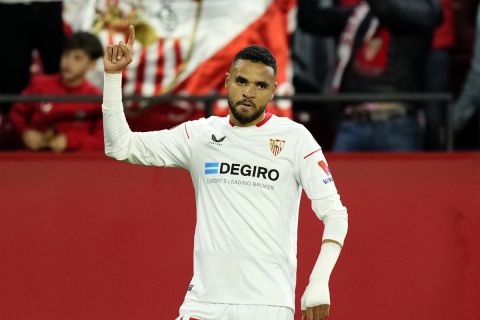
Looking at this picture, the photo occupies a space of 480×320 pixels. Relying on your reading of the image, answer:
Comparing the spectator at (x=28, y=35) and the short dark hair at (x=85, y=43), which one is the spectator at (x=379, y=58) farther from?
the spectator at (x=28, y=35)

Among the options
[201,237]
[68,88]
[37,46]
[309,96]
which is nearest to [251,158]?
[201,237]

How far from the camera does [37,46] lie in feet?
28.6

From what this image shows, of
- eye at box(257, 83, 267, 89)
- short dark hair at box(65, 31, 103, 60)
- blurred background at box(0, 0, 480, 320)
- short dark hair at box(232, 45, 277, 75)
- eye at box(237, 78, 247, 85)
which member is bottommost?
blurred background at box(0, 0, 480, 320)

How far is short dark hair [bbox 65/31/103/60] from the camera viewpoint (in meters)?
8.08

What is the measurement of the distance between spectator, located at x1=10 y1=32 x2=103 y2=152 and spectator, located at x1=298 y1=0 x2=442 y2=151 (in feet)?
5.11

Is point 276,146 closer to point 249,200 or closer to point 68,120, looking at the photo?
point 249,200

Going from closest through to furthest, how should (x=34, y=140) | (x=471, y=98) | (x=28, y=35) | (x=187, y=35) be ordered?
(x=34, y=140) → (x=471, y=98) → (x=187, y=35) → (x=28, y=35)

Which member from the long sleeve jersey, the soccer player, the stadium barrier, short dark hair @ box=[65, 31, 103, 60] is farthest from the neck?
short dark hair @ box=[65, 31, 103, 60]

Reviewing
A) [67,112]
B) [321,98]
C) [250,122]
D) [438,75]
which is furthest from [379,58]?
[250,122]

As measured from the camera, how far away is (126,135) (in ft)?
17.5

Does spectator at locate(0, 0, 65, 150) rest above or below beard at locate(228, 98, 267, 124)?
above

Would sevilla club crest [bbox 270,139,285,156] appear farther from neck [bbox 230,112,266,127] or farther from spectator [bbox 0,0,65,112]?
spectator [bbox 0,0,65,112]

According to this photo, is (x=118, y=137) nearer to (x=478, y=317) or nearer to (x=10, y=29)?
(x=478, y=317)

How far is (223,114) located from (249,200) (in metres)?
2.87
